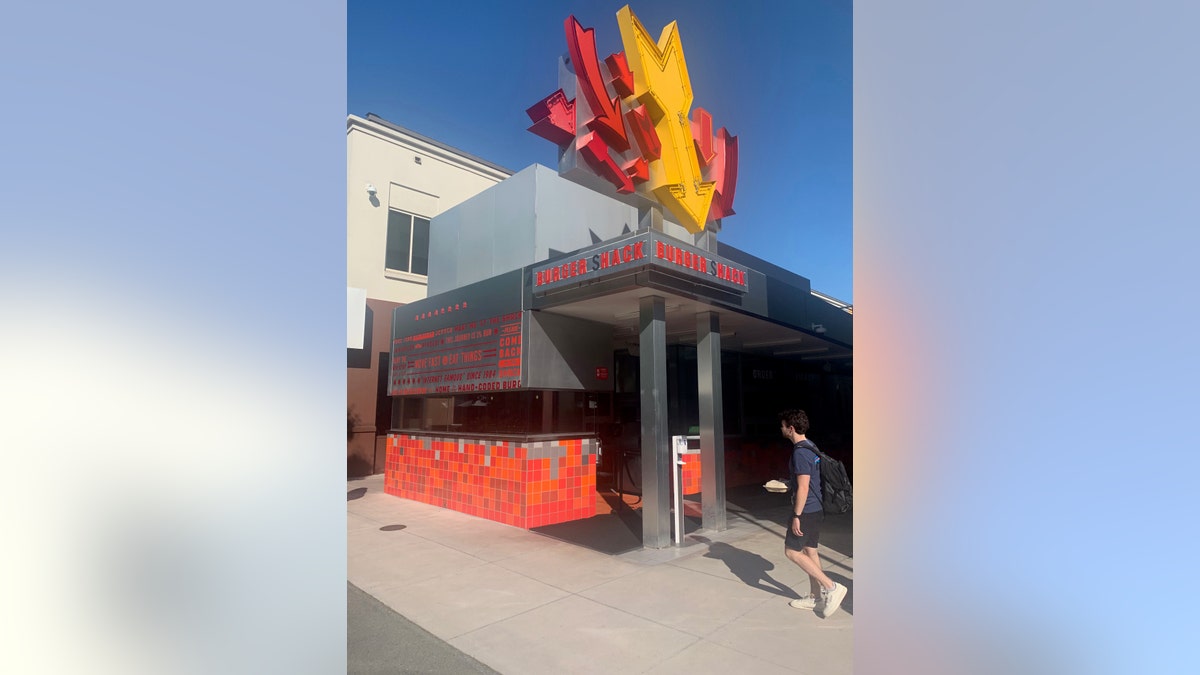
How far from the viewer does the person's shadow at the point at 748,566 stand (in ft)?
20.4

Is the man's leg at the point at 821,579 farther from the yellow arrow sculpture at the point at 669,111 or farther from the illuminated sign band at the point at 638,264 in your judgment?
the yellow arrow sculpture at the point at 669,111

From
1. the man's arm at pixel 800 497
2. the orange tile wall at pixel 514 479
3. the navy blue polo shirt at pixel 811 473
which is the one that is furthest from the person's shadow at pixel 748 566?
the orange tile wall at pixel 514 479

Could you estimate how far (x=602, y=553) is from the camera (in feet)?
25.2

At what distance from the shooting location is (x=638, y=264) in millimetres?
7445

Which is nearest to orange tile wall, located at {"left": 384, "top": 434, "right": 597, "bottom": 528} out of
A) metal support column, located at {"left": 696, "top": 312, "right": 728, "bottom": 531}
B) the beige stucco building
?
metal support column, located at {"left": 696, "top": 312, "right": 728, "bottom": 531}

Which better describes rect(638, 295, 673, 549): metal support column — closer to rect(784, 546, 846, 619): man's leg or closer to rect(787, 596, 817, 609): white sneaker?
rect(787, 596, 817, 609): white sneaker

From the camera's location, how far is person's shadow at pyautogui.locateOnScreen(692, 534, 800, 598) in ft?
20.4

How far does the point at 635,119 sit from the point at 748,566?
6.17 meters

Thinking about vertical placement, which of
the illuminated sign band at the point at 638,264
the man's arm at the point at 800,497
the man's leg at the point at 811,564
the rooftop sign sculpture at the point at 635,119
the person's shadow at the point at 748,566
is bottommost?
the person's shadow at the point at 748,566

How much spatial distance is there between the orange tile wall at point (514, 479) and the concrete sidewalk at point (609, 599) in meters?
0.67
